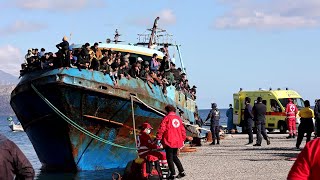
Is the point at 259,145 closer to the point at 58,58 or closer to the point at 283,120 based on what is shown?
the point at 58,58

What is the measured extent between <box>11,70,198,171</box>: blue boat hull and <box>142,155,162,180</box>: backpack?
6178mm

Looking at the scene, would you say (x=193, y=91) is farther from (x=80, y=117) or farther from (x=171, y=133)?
(x=171, y=133)

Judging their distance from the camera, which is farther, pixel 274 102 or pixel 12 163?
pixel 274 102

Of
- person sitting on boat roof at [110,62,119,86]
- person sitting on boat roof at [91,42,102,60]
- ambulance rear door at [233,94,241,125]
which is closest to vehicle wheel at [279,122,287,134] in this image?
ambulance rear door at [233,94,241,125]

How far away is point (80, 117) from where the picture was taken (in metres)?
19.6

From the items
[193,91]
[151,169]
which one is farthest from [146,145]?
[193,91]

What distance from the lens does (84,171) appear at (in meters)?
20.2

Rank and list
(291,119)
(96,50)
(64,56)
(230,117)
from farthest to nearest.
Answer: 1. (230,117)
2. (291,119)
3. (96,50)
4. (64,56)

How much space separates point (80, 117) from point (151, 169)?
690 centimetres

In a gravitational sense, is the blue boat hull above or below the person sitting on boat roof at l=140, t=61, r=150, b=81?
below

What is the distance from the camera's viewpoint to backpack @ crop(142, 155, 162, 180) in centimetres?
1290

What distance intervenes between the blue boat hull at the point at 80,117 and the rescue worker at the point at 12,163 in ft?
44.0

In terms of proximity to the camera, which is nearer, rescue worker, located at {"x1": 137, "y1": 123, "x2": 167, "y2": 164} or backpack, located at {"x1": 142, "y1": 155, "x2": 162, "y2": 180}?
backpack, located at {"x1": 142, "y1": 155, "x2": 162, "y2": 180}

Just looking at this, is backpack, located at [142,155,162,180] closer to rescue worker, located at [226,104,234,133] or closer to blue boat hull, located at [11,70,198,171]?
blue boat hull, located at [11,70,198,171]
